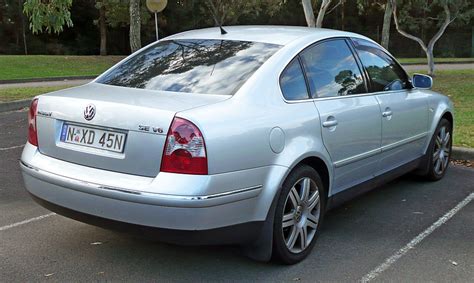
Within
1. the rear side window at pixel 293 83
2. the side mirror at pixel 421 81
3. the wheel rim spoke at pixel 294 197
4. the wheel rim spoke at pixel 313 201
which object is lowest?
the wheel rim spoke at pixel 313 201

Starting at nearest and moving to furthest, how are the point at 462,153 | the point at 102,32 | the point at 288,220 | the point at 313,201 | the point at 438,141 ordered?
the point at 288,220 < the point at 313,201 < the point at 438,141 < the point at 462,153 < the point at 102,32

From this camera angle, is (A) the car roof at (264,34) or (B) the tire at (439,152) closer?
(A) the car roof at (264,34)

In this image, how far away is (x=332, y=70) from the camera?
427 cm

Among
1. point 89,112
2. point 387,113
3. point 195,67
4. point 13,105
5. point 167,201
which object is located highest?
point 195,67

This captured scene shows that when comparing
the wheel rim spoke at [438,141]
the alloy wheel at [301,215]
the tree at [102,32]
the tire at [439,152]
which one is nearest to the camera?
the alloy wheel at [301,215]

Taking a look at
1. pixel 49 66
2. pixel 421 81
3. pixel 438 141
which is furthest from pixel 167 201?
pixel 49 66

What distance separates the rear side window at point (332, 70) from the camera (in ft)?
13.3

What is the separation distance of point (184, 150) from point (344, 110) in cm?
154

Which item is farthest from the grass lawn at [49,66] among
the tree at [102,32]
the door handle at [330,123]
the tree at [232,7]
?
the door handle at [330,123]

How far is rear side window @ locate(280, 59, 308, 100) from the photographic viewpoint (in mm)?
3730

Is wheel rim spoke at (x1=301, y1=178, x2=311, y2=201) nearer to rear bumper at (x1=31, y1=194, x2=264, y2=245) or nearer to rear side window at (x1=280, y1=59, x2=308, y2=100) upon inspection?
rear bumper at (x1=31, y1=194, x2=264, y2=245)

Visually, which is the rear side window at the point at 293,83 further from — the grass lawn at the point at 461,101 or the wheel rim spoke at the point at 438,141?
the grass lawn at the point at 461,101

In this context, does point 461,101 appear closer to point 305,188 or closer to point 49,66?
point 305,188

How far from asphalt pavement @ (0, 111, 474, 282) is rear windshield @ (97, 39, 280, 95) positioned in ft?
3.94
